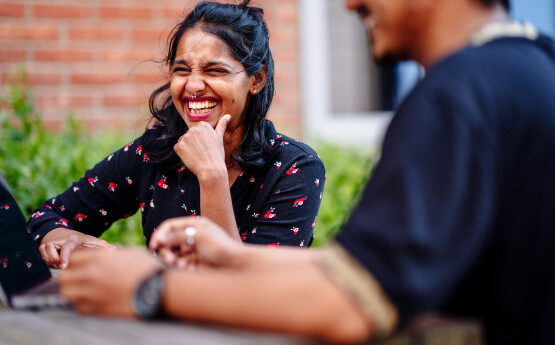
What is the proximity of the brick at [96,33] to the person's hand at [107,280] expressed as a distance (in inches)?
145

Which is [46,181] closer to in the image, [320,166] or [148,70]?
[320,166]

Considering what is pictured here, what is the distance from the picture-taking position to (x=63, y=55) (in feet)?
15.2

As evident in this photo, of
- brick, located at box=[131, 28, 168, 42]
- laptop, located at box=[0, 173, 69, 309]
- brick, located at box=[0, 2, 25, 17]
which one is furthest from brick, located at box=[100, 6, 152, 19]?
laptop, located at box=[0, 173, 69, 309]

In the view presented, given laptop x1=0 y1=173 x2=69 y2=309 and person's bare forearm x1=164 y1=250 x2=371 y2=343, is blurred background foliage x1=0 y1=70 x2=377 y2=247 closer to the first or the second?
laptop x1=0 y1=173 x2=69 y2=309

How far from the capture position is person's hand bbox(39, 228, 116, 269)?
2.25m

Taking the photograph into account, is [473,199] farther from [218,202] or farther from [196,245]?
[218,202]

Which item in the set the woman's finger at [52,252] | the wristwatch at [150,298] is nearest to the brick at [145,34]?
the woman's finger at [52,252]

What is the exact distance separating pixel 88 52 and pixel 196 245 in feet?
11.8

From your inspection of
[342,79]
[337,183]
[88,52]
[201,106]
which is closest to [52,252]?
[201,106]

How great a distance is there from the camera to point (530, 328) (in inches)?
47.1

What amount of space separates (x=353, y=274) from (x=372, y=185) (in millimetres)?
163

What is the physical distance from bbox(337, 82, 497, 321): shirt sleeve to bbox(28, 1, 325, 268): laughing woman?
3.57ft

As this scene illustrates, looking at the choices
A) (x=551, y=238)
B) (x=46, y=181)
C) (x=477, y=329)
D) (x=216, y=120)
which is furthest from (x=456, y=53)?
(x=46, y=181)

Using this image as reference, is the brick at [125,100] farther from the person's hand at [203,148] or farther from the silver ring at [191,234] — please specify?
the silver ring at [191,234]
